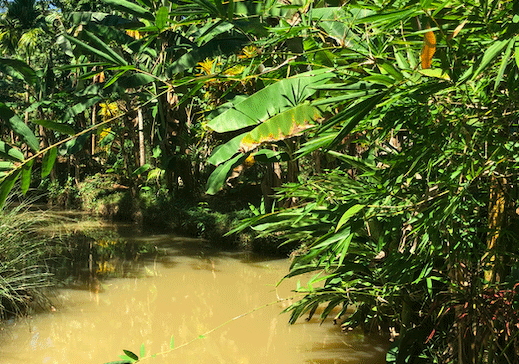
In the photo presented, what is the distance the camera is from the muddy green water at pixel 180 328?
4004 millimetres

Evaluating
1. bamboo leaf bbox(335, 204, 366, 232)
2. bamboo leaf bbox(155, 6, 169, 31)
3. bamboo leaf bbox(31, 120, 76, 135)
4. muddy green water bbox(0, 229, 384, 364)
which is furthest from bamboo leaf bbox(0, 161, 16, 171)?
muddy green water bbox(0, 229, 384, 364)

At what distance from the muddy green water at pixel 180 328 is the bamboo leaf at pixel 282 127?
1.29 m

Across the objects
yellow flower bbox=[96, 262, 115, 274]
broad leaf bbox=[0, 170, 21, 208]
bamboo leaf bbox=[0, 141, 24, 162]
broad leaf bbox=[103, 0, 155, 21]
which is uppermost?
broad leaf bbox=[103, 0, 155, 21]

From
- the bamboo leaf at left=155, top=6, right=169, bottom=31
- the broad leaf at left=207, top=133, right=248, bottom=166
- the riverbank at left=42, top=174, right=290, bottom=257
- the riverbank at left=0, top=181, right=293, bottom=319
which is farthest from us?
the riverbank at left=42, top=174, right=290, bottom=257

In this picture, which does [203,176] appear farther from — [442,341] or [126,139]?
[442,341]

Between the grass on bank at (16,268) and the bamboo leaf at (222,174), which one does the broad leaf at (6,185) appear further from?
the grass on bank at (16,268)

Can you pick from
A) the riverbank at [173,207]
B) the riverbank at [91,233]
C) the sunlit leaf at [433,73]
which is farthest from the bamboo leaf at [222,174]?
the riverbank at [173,207]

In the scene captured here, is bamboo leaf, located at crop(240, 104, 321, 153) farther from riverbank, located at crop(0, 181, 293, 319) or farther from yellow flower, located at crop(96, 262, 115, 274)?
yellow flower, located at crop(96, 262, 115, 274)

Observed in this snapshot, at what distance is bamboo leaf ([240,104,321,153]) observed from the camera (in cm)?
227

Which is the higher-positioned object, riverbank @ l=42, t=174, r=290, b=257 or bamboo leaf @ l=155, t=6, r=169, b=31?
bamboo leaf @ l=155, t=6, r=169, b=31

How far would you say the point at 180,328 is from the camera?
471cm

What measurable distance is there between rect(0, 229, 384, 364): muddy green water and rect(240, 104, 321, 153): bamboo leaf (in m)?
1.29

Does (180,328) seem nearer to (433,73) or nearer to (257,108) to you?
(257,108)

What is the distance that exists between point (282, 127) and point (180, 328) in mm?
2944
